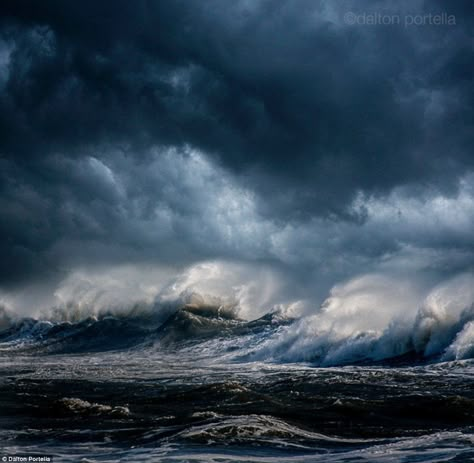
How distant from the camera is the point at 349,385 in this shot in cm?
2905

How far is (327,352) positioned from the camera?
58594 millimetres

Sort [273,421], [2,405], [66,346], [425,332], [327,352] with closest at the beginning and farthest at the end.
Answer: [273,421]
[2,405]
[425,332]
[327,352]
[66,346]

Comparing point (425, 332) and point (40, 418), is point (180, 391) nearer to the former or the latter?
point (40, 418)

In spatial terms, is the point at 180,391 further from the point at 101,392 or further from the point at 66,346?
the point at 66,346

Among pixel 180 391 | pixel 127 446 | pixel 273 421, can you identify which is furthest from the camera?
pixel 180 391

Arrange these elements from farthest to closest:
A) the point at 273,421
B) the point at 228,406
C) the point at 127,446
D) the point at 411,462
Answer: the point at 228,406
the point at 273,421
the point at 127,446
the point at 411,462

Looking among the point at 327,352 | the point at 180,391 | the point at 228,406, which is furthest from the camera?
the point at 327,352

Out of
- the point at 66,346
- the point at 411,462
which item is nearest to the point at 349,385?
the point at 411,462

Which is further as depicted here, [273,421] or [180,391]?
[180,391]

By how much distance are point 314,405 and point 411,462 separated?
34.6 ft

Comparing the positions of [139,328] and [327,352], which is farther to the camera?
[139,328]

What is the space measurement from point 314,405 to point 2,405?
1355 centimetres

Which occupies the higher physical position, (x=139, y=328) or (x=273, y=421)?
(x=139, y=328)

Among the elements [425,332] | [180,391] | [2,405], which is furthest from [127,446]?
[425,332]
